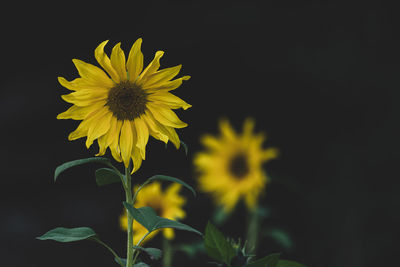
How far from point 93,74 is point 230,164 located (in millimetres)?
1242

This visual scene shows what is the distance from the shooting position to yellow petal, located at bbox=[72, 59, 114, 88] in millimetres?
714

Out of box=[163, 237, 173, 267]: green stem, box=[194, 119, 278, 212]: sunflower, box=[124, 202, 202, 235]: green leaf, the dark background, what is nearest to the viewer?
box=[124, 202, 202, 235]: green leaf

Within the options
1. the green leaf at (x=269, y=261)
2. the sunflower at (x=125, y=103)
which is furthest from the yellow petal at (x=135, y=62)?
the green leaf at (x=269, y=261)

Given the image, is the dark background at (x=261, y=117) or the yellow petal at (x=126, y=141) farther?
the dark background at (x=261, y=117)

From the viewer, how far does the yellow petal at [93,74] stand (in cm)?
71

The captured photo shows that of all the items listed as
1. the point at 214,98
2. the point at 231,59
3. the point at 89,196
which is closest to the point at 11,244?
the point at 89,196

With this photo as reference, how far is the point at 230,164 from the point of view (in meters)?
1.94

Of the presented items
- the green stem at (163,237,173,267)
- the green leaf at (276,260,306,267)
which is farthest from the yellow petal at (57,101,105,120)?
the green stem at (163,237,173,267)

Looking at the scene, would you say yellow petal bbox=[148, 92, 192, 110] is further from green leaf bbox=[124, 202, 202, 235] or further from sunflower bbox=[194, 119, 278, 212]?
sunflower bbox=[194, 119, 278, 212]

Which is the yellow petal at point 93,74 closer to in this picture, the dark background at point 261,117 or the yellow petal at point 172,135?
the yellow petal at point 172,135

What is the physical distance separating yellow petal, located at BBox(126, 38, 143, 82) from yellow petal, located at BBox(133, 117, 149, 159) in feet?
0.19

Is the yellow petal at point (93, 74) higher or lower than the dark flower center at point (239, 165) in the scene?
lower

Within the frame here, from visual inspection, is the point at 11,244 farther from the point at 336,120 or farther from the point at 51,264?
the point at 336,120

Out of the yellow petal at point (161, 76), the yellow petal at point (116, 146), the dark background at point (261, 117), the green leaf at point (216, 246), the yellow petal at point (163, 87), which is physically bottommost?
the green leaf at point (216, 246)
